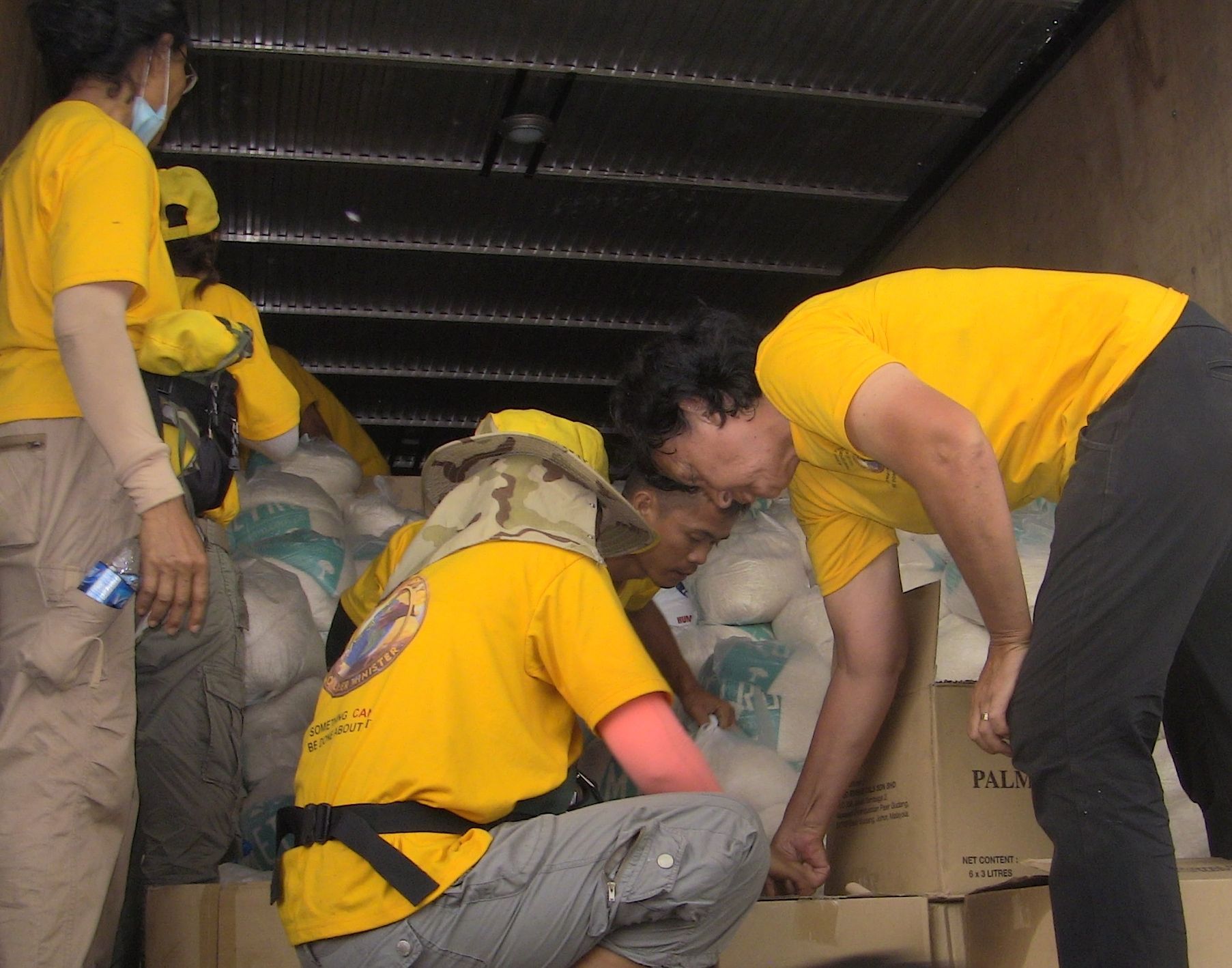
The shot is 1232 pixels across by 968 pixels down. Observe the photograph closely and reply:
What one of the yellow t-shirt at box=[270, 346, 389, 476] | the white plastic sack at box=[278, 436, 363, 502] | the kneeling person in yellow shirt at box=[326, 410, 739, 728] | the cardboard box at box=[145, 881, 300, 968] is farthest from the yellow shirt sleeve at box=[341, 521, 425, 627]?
the yellow t-shirt at box=[270, 346, 389, 476]

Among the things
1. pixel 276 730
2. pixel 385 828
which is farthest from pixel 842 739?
pixel 276 730

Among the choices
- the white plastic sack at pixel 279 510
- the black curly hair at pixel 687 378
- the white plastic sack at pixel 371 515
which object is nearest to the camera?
the black curly hair at pixel 687 378

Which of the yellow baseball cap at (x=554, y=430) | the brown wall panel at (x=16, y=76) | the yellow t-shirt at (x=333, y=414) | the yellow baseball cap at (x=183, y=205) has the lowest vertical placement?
the yellow baseball cap at (x=554, y=430)

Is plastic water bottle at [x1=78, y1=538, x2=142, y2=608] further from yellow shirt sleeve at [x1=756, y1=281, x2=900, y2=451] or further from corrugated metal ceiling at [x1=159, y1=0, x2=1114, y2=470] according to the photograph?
corrugated metal ceiling at [x1=159, y1=0, x2=1114, y2=470]

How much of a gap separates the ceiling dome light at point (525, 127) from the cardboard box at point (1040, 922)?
2.18 metres

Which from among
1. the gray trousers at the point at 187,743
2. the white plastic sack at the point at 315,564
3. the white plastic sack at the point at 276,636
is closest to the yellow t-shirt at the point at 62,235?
the gray trousers at the point at 187,743

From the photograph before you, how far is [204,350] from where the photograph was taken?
182 centimetres

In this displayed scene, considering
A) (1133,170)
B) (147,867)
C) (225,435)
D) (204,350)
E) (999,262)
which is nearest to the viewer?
(204,350)

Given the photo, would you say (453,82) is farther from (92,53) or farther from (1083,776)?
(1083,776)

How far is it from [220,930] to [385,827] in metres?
0.55

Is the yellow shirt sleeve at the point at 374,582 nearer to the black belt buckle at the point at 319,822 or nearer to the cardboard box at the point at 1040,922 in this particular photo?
the black belt buckle at the point at 319,822

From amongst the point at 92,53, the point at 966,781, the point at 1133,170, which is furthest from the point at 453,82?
the point at 966,781

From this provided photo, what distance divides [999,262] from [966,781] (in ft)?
6.49

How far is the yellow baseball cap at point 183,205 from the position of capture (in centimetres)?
242
